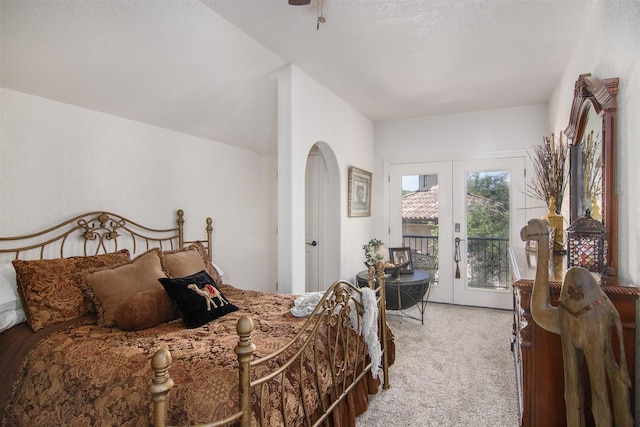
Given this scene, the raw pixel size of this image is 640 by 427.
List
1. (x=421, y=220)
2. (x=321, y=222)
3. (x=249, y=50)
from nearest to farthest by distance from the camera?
(x=249, y=50) → (x=321, y=222) → (x=421, y=220)

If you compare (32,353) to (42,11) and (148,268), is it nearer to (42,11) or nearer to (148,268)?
(148,268)

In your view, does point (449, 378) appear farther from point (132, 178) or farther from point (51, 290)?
point (132, 178)

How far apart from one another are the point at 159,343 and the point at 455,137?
4243mm

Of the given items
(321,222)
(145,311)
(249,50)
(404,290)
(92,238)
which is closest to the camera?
(145,311)

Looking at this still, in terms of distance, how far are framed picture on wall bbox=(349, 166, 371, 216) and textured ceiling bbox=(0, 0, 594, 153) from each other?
109 cm

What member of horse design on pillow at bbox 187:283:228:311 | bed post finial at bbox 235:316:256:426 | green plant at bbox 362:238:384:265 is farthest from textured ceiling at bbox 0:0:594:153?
bed post finial at bbox 235:316:256:426

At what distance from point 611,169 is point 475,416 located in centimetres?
160

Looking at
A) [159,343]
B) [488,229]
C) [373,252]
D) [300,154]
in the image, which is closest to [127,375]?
[159,343]

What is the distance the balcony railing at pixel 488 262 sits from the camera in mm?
Result: 4430

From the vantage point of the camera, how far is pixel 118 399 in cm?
141

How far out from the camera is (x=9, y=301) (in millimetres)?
2021

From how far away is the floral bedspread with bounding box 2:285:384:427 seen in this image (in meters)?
1.33

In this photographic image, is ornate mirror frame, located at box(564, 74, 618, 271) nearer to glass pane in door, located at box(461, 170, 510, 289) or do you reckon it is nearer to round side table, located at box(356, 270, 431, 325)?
round side table, located at box(356, 270, 431, 325)

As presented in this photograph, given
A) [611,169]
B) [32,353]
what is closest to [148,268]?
[32,353]
